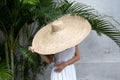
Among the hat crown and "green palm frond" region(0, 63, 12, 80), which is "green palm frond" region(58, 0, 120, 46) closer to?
the hat crown

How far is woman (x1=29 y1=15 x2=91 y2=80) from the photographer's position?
4.21 meters

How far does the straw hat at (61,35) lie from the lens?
13.8 feet

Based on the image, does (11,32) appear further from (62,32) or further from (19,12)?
(62,32)

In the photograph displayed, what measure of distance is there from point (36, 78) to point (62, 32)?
1.63m

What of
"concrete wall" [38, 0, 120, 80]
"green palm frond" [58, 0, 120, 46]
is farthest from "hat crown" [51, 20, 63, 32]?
"concrete wall" [38, 0, 120, 80]

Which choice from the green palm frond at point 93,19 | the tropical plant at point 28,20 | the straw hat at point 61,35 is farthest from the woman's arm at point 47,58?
the green palm frond at point 93,19

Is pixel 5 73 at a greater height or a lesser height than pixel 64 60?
lesser

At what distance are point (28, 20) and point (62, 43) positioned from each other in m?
0.89

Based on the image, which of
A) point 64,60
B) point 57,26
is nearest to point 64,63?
point 64,60

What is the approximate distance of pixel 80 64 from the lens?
575 cm

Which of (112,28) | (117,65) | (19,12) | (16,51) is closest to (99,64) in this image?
(117,65)

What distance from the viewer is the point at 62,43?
4.21 meters

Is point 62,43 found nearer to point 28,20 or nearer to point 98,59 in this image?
point 28,20

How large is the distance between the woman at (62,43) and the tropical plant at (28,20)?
171 millimetres
